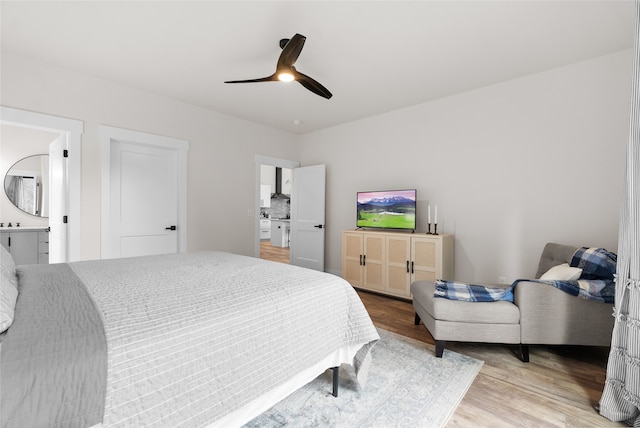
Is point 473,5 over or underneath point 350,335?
over

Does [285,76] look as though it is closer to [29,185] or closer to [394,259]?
[394,259]

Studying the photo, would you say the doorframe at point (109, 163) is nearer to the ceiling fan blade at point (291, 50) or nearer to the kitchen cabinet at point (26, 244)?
the kitchen cabinet at point (26, 244)

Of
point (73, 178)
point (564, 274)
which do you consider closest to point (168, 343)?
point (564, 274)

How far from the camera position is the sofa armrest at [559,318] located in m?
2.03

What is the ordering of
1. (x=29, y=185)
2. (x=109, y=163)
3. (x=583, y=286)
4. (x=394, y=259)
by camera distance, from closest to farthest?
(x=583, y=286) < (x=109, y=163) < (x=394, y=259) < (x=29, y=185)

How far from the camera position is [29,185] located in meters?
4.49

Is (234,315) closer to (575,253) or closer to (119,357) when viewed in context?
(119,357)

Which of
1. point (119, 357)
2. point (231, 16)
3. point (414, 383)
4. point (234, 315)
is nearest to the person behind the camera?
point (119, 357)

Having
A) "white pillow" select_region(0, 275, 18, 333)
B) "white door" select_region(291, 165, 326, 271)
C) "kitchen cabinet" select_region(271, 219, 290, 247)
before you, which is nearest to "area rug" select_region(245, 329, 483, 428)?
"white pillow" select_region(0, 275, 18, 333)

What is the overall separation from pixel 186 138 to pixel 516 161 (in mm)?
4077

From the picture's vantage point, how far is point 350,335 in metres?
1.64

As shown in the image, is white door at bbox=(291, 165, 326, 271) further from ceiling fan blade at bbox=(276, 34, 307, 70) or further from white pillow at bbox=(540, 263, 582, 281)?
white pillow at bbox=(540, 263, 582, 281)

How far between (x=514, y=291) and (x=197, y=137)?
13.3 feet

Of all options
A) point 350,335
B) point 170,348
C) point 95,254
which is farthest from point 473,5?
point 95,254
